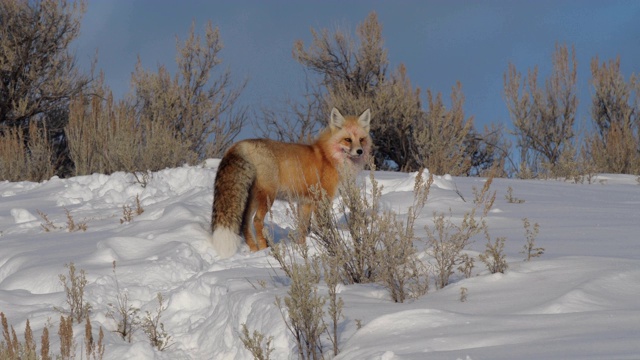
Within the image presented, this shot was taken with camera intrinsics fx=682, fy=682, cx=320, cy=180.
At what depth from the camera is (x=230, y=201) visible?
21.2ft

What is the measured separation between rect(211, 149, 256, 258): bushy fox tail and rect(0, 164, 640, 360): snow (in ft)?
0.53

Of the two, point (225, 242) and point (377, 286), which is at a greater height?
point (225, 242)

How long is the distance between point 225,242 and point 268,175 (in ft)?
3.03

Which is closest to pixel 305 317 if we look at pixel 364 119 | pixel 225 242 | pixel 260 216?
pixel 225 242

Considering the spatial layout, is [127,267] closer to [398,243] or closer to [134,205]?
[398,243]

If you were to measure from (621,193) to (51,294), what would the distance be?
23.5 feet

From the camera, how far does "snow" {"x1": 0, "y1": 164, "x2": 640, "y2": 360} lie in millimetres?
2963

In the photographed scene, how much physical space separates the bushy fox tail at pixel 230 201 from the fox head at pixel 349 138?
114 centimetres

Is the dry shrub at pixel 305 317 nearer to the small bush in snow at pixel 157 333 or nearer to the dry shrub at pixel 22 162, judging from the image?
the small bush in snow at pixel 157 333

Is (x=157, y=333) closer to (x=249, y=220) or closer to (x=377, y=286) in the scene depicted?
(x=377, y=286)

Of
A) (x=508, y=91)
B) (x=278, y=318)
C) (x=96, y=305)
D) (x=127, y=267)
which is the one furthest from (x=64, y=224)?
(x=508, y=91)

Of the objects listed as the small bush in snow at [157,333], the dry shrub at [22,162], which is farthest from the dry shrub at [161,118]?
the small bush in snow at [157,333]

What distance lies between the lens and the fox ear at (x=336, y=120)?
7602 mm

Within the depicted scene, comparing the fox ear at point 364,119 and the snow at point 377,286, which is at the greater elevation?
the fox ear at point 364,119
